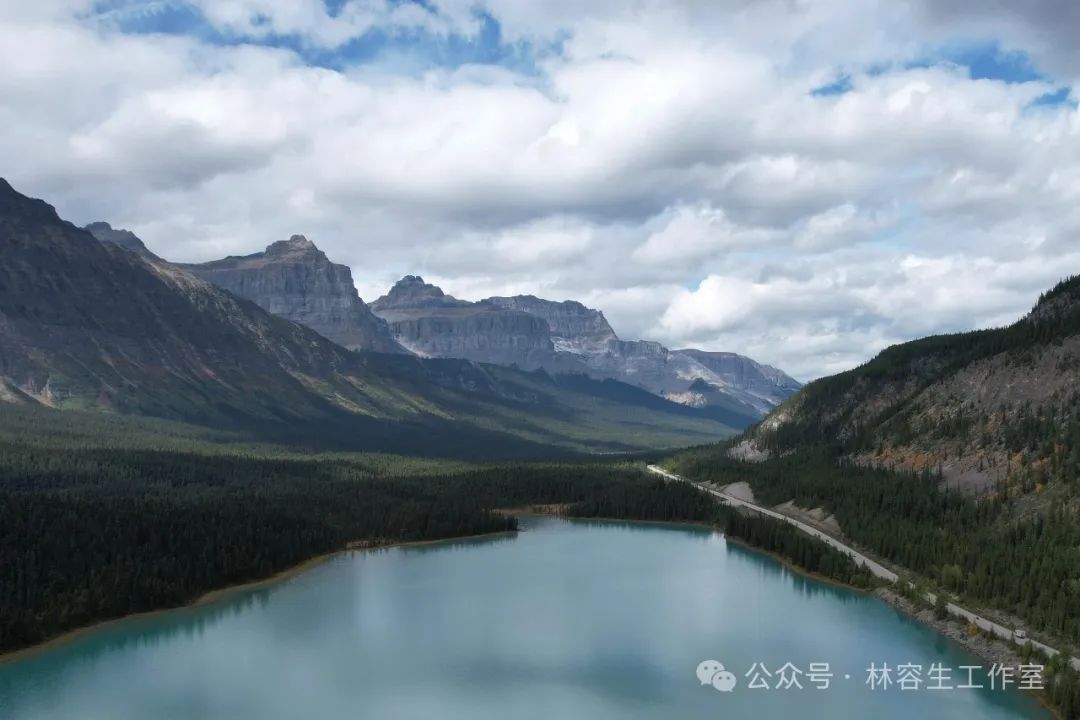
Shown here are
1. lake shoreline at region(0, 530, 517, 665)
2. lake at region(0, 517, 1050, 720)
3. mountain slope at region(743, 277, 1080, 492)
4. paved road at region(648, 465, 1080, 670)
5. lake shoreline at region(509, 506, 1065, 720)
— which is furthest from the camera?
mountain slope at region(743, 277, 1080, 492)

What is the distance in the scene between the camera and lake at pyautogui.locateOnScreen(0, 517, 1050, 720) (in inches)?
2606

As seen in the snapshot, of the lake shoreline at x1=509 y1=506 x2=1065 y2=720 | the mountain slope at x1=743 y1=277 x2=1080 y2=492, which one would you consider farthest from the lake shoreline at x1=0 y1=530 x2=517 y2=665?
the mountain slope at x1=743 y1=277 x2=1080 y2=492

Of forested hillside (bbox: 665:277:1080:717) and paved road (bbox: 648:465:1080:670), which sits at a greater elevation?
forested hillside (bbox: 665:277:1080:717)

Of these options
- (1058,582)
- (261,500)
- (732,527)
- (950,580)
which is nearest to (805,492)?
(732,527)

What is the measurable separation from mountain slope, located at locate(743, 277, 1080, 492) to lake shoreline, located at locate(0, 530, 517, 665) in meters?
71.2

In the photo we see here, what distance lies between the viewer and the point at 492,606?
99.4 metres

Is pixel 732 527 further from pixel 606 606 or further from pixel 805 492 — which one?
pixel 606 606

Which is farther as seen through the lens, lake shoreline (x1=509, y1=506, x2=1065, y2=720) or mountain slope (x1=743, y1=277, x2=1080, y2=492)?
mountain slope (x1=743, y1=277, x2=1080, y2=492)

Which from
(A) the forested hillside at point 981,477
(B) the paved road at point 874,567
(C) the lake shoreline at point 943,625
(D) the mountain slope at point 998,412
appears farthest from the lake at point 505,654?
(D) the mountain slope at point 998,412

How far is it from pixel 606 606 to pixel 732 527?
168 feet

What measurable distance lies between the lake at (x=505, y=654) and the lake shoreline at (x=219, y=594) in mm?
975

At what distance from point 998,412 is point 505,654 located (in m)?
99.3

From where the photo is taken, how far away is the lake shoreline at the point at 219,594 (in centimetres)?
7944

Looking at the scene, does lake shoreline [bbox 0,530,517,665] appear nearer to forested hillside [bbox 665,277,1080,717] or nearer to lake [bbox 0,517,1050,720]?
lake [bbox 0,517,1050,720]
